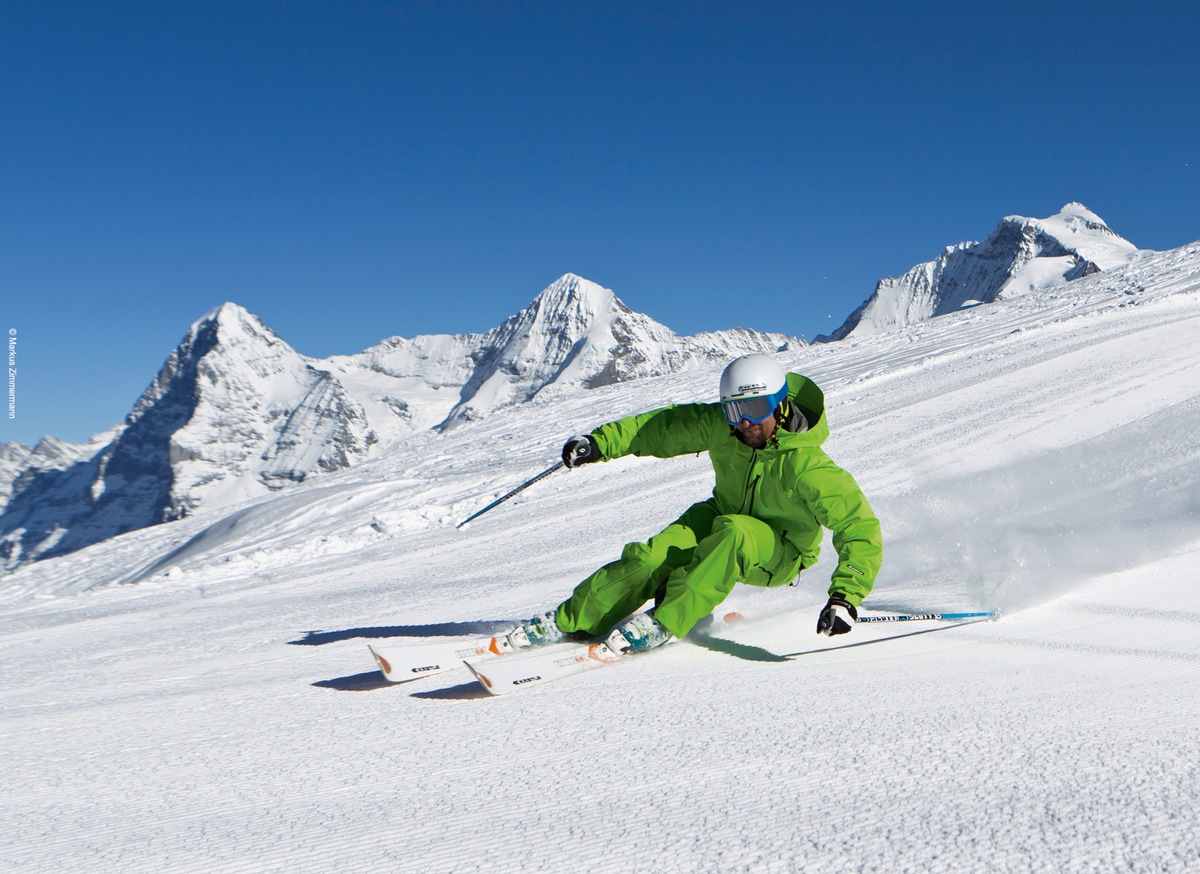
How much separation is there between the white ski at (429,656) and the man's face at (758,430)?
123cm

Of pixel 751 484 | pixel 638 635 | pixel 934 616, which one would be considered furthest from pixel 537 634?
pixel 934 616

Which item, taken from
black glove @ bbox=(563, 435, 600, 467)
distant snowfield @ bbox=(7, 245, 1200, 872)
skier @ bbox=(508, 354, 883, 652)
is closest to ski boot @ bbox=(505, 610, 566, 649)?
skier @ bbox=(508, 354, 883, 652)

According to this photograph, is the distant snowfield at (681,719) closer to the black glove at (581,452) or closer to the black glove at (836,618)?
the black glove at (836,618)

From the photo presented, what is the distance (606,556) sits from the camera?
22.5 feet

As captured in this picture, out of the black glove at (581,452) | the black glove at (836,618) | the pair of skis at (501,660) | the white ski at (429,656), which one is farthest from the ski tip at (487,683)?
the black glove at (581,452)

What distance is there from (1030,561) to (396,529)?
290 inches

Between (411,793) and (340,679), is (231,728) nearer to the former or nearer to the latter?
(340,679)

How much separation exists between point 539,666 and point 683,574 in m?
0.64

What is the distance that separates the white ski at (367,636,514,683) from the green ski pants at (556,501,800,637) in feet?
0.93

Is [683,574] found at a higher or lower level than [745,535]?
lower

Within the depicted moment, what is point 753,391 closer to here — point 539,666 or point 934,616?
point 934,616

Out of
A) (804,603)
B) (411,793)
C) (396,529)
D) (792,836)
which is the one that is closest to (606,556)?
(804,603)

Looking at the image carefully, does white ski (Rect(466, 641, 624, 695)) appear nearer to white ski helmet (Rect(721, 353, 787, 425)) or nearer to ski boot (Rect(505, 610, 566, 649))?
ski boot (Rect(505, 610, 566, 649))

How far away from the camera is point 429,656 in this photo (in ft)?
11.0
